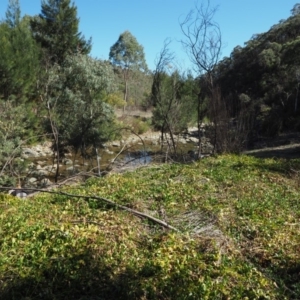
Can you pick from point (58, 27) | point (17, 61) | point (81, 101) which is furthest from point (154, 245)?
point (58, 27)

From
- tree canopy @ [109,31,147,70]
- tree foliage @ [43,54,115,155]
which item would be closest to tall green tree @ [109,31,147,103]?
tree canopy @ [109,31,147,70]

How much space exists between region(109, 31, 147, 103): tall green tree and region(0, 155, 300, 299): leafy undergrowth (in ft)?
111

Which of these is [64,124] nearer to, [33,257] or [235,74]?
[33,257]

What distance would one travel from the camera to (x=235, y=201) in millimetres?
5012

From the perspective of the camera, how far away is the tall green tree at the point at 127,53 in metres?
37.9

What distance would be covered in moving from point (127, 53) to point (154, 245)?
120 ft

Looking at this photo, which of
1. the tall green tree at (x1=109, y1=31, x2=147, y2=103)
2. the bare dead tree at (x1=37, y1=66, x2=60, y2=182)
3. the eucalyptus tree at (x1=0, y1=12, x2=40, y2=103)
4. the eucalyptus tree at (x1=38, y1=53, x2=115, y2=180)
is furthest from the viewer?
the tall green tree at (x1=109, y1=31, x2=147, y2=103)

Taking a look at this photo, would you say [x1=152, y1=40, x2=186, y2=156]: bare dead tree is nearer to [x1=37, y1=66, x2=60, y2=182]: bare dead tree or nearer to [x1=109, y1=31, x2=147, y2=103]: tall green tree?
[x1=37, y1=66, x2=60, y2=182]: bare dead tree

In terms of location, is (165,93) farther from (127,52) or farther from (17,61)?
(127,52)

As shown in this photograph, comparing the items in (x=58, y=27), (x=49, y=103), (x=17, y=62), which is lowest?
(x=49, y=103)

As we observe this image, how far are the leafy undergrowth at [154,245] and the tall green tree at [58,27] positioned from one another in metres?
17.7

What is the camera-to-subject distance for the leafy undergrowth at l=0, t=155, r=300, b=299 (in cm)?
290

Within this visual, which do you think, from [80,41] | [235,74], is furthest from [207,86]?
[235,74]

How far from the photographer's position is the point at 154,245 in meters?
3.53
